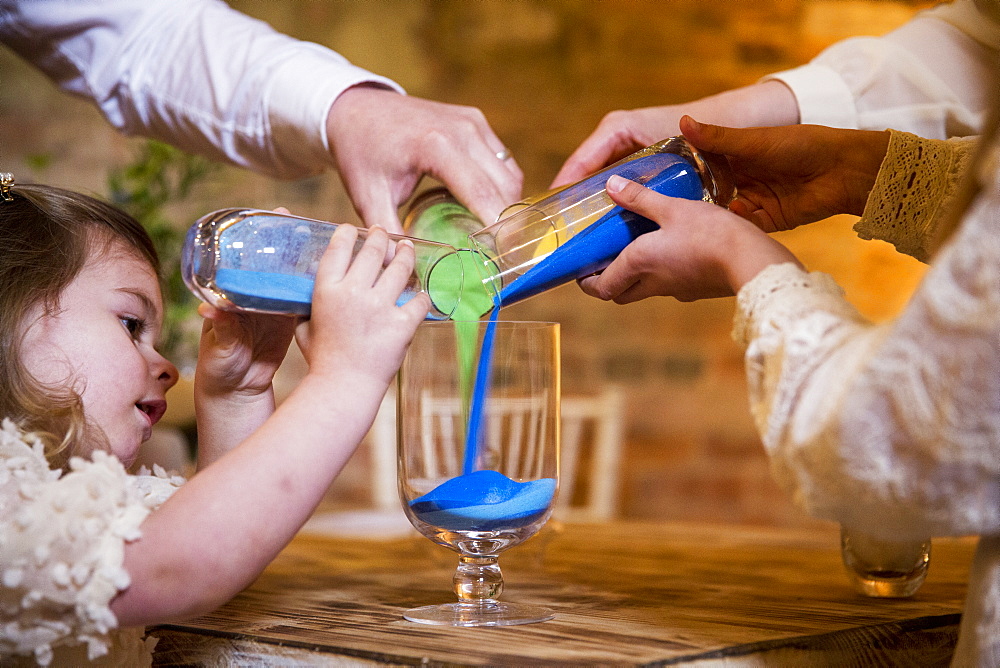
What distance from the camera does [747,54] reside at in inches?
104

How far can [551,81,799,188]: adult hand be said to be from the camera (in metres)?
1.07

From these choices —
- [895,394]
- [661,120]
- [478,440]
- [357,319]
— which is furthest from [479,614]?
[661,120]

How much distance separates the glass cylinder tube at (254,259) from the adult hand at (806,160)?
390mm

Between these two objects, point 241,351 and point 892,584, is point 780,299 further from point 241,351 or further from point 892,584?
point 241,351

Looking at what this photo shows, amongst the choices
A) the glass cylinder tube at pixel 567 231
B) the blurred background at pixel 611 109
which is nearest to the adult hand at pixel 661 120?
the glass cylinder tube at pixel 567 231

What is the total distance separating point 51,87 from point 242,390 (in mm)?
2082

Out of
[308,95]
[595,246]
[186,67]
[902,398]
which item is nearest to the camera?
[902,398]

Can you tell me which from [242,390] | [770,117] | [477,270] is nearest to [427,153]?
[477,270]

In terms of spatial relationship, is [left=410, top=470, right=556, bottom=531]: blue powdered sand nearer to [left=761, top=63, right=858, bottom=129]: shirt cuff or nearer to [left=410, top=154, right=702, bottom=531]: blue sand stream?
[left=410, top=154, right=702, bottom=531]: blue sand stream

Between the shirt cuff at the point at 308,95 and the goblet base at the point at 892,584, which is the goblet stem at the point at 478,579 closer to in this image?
the goblet base at the point at 892,584

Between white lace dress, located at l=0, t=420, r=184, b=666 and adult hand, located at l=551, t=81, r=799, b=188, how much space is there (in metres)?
0.63

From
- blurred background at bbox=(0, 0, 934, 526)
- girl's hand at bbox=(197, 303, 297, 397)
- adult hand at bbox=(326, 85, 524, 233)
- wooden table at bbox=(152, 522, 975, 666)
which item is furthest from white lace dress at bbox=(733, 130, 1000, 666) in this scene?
blurred background at bbox=(0, 0, 934, 526)

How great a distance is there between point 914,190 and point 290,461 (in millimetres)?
628

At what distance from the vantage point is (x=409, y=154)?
0.97 meters
